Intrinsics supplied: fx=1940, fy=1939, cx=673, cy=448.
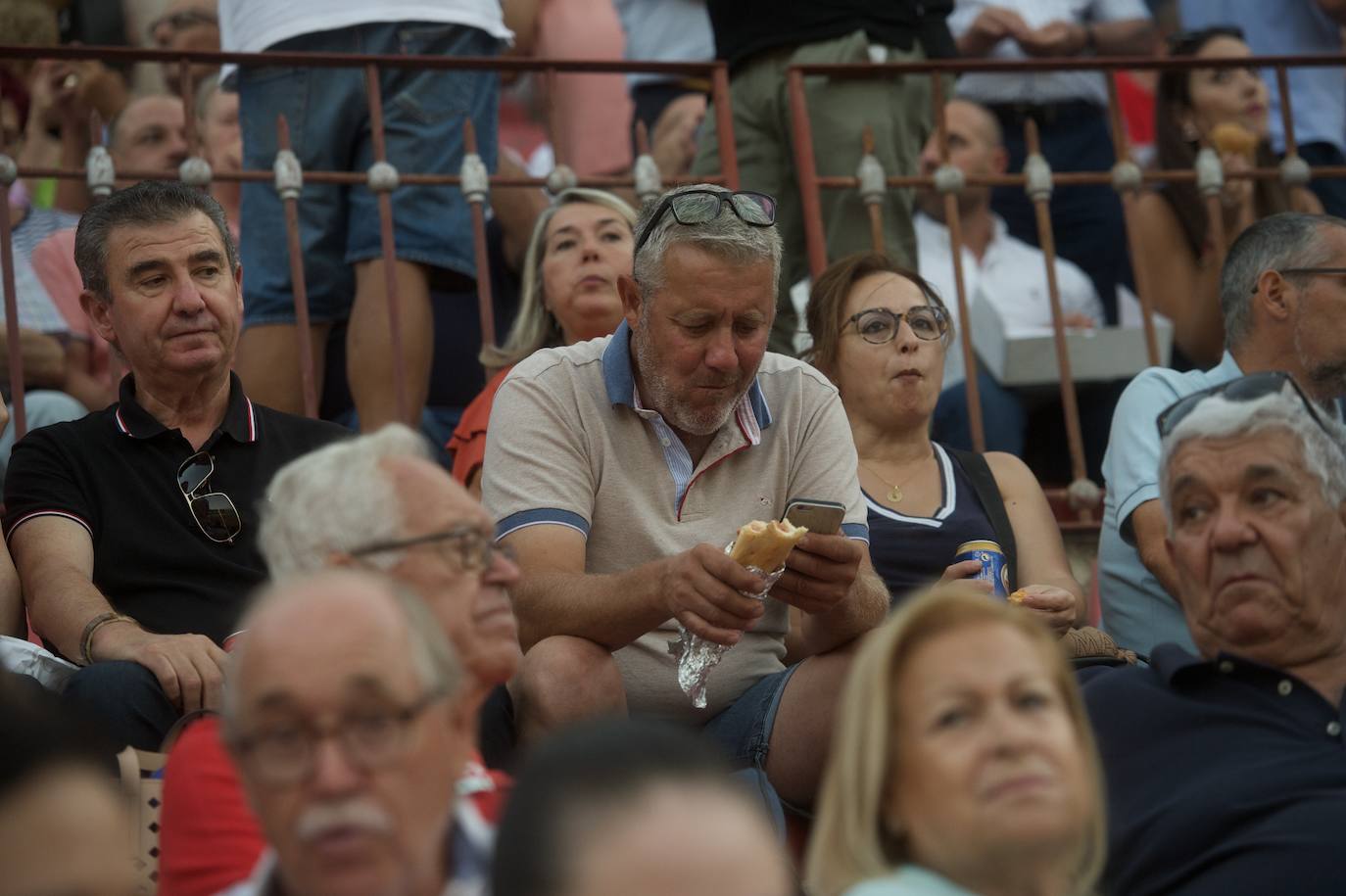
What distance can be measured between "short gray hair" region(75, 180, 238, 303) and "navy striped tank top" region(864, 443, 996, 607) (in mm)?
1646

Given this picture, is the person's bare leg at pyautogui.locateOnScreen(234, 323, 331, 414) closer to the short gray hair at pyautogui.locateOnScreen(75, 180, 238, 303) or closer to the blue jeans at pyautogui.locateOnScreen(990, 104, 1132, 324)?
the short gray hair at pyautogui.locateOnScreen(75, 180, 238, 303)

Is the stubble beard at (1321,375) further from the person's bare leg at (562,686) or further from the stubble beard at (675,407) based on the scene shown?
the person's bare leg at (562,686)

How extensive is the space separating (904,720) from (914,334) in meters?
2.65

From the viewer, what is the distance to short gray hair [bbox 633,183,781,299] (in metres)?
4.09

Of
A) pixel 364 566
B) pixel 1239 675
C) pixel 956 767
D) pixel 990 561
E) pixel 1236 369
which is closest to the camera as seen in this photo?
pixel 956 767

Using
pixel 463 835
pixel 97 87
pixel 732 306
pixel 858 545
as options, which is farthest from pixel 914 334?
pixel 97 87

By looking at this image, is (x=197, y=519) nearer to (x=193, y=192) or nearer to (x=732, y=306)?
(x=193, y=192)

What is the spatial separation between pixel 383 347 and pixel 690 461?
157cm

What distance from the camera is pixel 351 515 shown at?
272cm

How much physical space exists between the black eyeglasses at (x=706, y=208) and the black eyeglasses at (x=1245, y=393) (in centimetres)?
99

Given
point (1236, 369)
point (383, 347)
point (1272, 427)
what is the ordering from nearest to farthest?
1. point (1272, 427)
2. point (1236, 369)
3. point (383, 347)

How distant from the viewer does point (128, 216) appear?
14.4ft

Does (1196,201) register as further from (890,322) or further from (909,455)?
(909,455)

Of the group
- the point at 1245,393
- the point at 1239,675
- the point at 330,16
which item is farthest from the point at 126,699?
the point at 330,16
